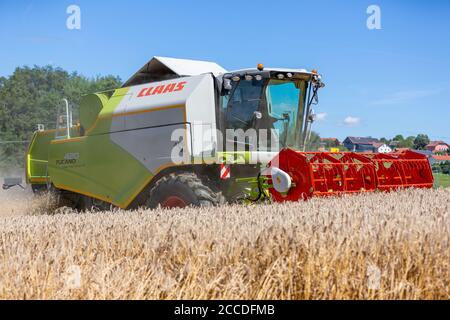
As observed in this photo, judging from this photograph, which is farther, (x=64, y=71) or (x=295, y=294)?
(x=64, y=71)

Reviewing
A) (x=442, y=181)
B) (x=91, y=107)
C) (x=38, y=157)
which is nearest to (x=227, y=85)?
(x=91, y=107)

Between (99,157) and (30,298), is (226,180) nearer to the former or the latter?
(99,157)

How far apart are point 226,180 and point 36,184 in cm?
508

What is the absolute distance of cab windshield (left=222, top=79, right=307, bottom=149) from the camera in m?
7.23

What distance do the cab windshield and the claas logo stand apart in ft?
2.20

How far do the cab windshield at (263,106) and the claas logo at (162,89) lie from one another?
67cm

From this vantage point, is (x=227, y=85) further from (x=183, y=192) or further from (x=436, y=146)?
(x=436, y=146)

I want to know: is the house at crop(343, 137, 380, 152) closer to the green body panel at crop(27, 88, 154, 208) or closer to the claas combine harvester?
the claas combine harvester

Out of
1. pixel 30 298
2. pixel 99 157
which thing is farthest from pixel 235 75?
pixel 30 298

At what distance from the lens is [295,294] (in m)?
2.87

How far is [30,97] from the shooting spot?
38438mm

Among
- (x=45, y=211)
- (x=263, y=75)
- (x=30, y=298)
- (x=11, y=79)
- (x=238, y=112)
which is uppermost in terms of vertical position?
(x=11, y=79)

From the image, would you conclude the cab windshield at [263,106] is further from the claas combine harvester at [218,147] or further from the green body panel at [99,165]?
the green body panel at [99,165]

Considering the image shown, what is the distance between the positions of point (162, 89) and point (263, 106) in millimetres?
1517
